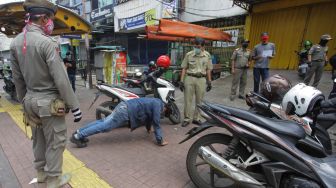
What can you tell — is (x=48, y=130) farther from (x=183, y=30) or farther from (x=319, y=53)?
(x=319, y=53)

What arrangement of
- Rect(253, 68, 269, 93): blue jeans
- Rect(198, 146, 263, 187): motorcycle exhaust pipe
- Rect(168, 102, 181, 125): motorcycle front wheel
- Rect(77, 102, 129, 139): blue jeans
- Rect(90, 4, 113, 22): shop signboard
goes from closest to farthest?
Rect(198, 146, 263, 187): motorcycle exhaust pipe → Rect(77, 102, 129, 139): blue jeans → Rect(168, 102, 181, 125): motorcycle front wheel → Rect(253, 68, 269, 93): blue jeans → Rect(90, 4, 113, 22): shop signboard

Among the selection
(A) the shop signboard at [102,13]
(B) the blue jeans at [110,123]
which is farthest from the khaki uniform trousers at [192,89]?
(A) the shop signboard at [102,13]

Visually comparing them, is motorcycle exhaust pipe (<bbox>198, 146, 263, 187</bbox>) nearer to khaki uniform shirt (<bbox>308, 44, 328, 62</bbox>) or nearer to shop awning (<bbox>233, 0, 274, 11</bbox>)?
khaki uniform shirt (<bbox>308, 44, 328, 62</bbox>)

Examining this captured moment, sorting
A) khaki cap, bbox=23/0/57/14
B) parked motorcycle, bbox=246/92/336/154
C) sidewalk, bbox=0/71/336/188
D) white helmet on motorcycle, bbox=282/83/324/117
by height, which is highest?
khaki cap, bbox=23/0/57/14

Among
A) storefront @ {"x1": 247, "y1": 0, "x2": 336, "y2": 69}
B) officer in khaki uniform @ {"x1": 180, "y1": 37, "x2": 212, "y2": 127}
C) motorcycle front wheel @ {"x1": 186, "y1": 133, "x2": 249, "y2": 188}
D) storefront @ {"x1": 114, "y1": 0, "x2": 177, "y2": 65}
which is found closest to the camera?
motorcycle front wheel @ {"x1": 186, "y1": 133, "x2": 249, "y2": 188}

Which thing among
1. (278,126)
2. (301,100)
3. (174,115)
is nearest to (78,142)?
(174,115)

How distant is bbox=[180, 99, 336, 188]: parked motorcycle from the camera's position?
189cm

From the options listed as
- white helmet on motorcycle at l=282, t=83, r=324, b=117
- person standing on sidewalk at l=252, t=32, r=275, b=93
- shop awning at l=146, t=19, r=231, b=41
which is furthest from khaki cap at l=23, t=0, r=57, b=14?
person standing on sidewalk at l=252, t=32, r=275, b=93

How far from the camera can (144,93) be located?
4.71 metres

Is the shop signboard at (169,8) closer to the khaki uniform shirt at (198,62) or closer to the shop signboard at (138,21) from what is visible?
the shop signboard at (138,21)

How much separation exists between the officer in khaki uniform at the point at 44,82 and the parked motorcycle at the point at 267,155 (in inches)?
58.7

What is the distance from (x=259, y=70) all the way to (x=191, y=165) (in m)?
4.73

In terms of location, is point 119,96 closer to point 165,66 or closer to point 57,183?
point 165,66

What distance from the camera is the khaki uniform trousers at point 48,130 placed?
2.13 metres
